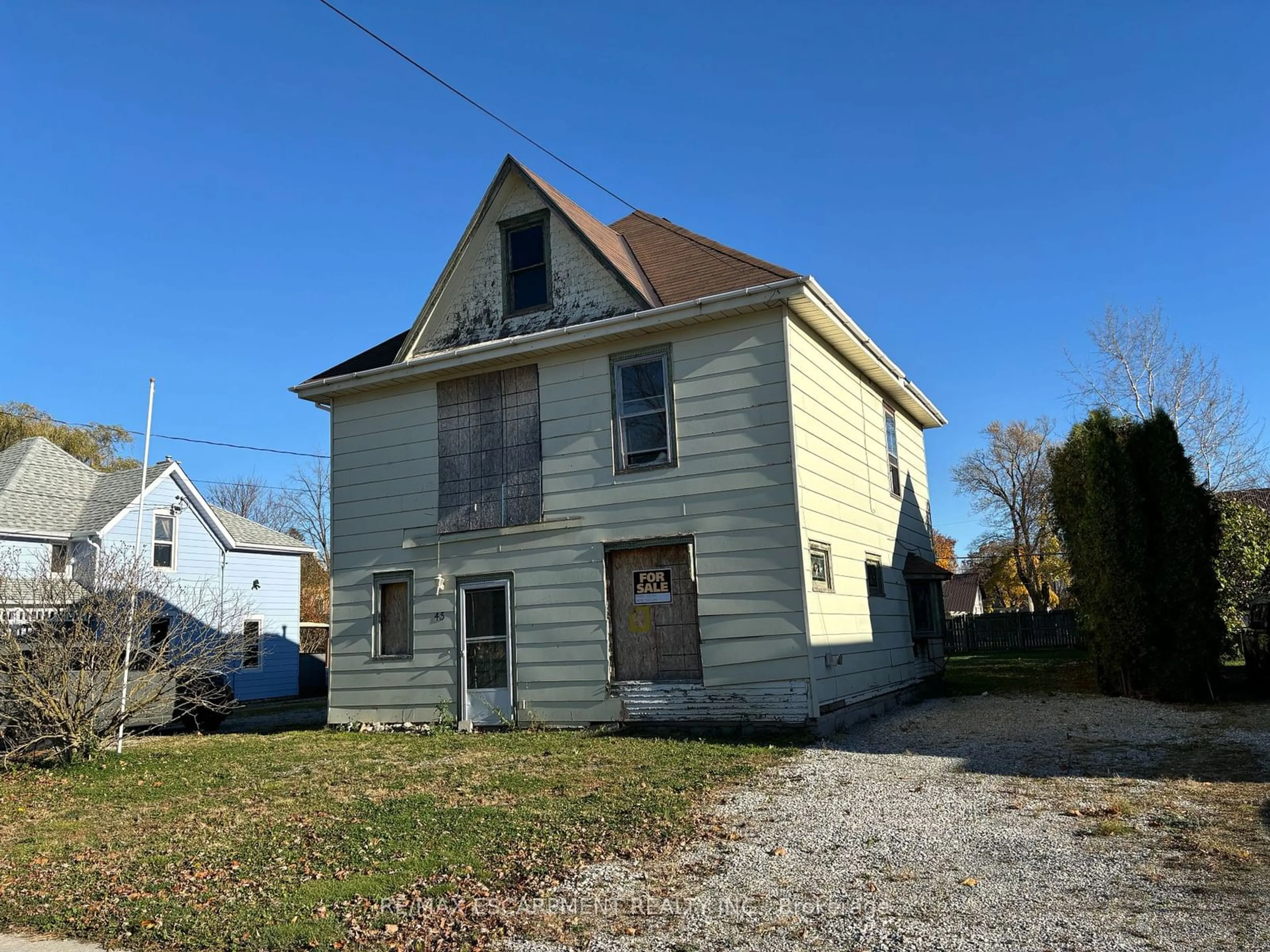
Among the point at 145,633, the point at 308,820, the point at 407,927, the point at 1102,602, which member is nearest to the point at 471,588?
the point at 145,633

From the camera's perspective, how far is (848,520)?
43.0ft

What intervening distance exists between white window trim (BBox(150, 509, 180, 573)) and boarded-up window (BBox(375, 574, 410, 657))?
498 inches

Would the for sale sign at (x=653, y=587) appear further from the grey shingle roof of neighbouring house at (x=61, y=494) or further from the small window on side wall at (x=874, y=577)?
the grey shingle roof of neighbouring house at (x=61, y=494)

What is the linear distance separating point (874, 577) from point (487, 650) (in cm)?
600

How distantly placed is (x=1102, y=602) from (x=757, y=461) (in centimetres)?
621

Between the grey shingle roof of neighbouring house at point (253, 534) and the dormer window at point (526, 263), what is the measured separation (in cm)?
1581

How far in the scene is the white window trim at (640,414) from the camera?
1191 cm

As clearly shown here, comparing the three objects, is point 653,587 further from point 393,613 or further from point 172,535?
point 172,535

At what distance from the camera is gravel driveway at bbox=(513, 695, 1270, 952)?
4.45 metres

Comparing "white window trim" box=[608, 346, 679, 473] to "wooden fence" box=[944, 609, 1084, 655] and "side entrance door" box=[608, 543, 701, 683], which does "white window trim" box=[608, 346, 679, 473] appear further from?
"wooden fence" box=[944, 609, 1084, 655]

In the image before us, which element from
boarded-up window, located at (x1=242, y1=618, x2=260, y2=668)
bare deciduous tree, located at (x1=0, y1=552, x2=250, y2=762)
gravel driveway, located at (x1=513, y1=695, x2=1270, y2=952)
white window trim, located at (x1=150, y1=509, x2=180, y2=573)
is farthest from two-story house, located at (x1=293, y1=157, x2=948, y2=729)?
boarded-up window, located at (x1=242, y1=618, x2=260, y2=668)

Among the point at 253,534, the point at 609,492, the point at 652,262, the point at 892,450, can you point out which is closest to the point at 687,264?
the point at 652,262

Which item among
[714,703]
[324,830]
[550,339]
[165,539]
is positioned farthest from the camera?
[165,539]

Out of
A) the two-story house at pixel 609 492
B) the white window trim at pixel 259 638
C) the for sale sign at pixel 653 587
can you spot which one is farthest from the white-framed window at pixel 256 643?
the for sale sign at pixel 653 587
